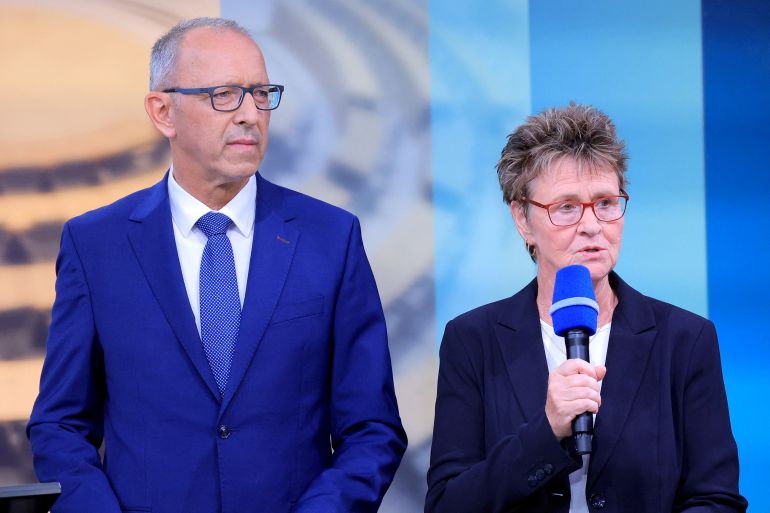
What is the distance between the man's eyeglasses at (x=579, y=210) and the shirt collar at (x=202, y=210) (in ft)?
2.43

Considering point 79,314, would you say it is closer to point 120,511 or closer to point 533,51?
point 120,511

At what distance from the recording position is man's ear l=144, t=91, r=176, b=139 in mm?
3082

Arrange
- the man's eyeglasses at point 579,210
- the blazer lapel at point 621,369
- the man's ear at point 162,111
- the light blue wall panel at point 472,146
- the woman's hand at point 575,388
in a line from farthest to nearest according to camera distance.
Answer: the light blue wall panel at point 472,146 → the man's ear at point 162,111 → the man's eyeglasses at point 579,210 → the blazer lapel at point 621,369 → the woman's hand at point 575,388

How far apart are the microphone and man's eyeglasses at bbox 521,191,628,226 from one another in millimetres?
368

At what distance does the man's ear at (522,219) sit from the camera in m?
3.00

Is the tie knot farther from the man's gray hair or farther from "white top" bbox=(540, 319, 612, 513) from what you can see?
"white top" bbox=(540, 319, 612, 513)

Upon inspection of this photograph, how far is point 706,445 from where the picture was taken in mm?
2764

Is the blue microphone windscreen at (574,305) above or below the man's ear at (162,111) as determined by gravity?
below

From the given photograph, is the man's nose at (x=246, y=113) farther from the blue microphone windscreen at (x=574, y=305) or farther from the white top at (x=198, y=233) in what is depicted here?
the blue microphone windscreen at (x=574, y=305)

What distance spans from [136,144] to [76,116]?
0.21 meters

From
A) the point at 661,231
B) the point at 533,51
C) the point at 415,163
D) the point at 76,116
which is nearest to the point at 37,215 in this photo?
the point at 76,116

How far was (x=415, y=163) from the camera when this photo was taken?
393 cm

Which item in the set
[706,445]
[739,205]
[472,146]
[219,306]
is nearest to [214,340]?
[219,306]

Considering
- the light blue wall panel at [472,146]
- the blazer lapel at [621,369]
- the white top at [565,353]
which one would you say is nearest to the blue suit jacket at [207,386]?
the white top at [565,353]
